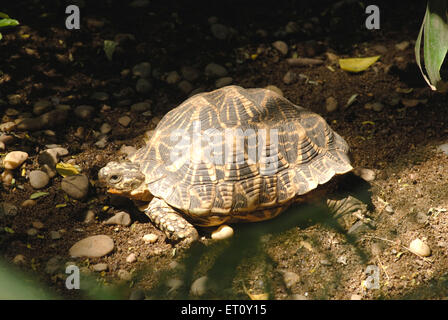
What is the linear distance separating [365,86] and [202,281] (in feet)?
9.47

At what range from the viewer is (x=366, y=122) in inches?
171

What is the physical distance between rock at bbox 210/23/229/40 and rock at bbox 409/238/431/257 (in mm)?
3280

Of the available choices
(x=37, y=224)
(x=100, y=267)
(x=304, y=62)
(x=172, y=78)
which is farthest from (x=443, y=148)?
(x=37, y=224)

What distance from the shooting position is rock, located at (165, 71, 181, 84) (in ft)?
15.9

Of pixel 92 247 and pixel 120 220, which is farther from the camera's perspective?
pixel 120 220

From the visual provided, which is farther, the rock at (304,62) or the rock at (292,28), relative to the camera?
the rock at (292,28)

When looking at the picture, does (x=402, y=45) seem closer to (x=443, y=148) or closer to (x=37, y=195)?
(x=443, y=148)

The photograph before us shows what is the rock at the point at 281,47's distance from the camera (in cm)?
516

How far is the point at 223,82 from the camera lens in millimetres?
4773

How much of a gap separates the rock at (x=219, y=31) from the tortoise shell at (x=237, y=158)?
1899 millimetres

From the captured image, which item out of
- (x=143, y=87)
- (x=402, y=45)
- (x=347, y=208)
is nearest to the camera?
(x=347, y=208)

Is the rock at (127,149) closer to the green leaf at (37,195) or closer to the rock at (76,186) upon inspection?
the rock at (76,186)

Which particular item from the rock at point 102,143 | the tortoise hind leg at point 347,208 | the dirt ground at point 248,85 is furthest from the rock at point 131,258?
the tortoise hind leg at point 347,208

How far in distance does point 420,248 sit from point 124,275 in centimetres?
216
